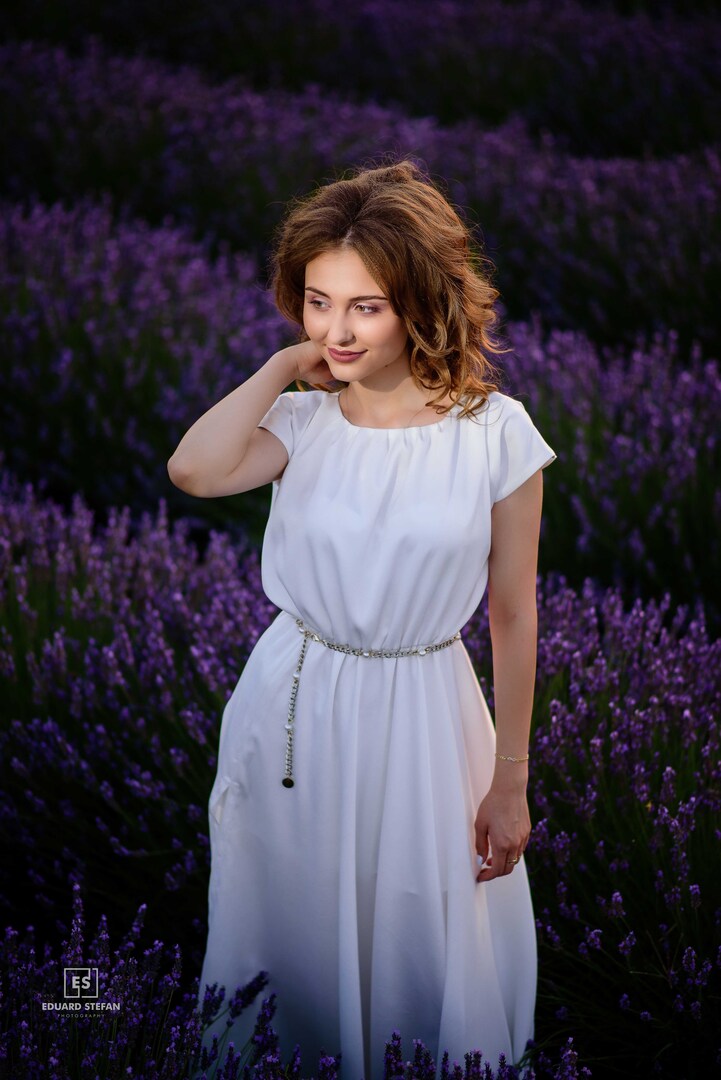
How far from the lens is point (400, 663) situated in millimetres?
1750

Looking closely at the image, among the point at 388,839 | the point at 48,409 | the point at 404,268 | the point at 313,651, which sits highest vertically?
the point at 48,409

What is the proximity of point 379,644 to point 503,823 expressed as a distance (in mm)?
335

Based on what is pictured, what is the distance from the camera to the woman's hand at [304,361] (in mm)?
1752

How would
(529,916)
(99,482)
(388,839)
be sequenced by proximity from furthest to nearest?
1. (99,482)
2. (529,916)
3. (388,839)

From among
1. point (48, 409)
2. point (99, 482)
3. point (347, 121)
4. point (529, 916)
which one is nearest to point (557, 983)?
point (529, 916)

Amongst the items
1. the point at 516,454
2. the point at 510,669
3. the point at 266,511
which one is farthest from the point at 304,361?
the point at 266,511

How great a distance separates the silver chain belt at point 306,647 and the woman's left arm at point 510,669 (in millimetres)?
89

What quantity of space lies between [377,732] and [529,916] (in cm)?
45

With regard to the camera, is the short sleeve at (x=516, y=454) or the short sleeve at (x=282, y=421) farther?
the short sleeve at (x=282, y=421)

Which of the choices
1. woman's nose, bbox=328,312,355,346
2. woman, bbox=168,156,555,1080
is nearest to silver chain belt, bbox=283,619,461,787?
woman, bbox=168,156,555,1080

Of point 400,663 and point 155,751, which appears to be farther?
point 155,751

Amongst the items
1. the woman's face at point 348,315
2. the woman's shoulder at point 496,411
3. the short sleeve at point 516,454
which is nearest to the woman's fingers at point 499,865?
the short sleeve at point 516,454

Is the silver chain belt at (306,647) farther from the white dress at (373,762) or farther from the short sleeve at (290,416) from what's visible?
the short sleeve at (290,416)

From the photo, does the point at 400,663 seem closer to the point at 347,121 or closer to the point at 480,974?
the point at 480,974
